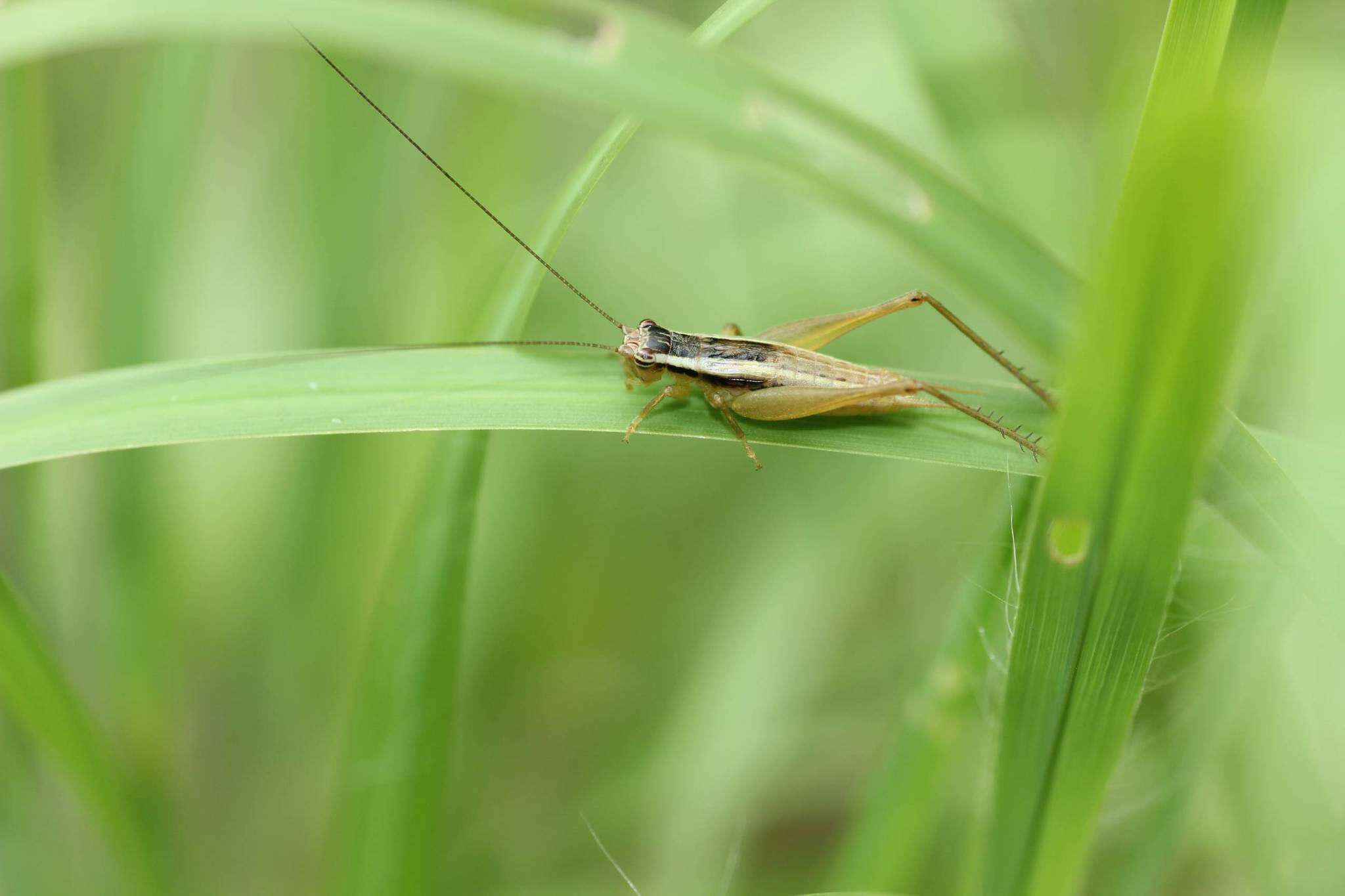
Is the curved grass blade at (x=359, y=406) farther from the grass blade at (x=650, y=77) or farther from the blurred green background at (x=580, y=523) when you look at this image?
the grass blade at (x=650, y=77)

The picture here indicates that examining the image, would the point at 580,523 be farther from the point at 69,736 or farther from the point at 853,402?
the point at 69,736

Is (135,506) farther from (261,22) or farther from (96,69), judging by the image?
(96,69)

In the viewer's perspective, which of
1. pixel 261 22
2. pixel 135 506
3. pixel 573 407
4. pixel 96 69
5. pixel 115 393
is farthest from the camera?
pixel 96 69

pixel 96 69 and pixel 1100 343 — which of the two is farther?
pixel 96 69

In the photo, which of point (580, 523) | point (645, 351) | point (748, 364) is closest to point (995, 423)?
point (748, 364)

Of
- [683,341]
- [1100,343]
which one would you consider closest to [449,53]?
[1100,343]

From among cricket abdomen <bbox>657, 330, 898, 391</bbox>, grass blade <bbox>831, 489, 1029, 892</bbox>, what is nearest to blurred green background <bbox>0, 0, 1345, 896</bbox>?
grass blade <bbox>831, 489, 1029, 892</bbox>

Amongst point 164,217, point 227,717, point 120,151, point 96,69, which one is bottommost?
point 227,717
